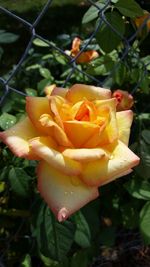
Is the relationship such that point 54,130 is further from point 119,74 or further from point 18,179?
point 119,74

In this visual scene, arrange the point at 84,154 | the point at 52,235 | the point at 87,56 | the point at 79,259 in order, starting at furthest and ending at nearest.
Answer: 1. the point at 87,56
2. the point at 79,259
3. the point at 52,235
4. the point at 84,154

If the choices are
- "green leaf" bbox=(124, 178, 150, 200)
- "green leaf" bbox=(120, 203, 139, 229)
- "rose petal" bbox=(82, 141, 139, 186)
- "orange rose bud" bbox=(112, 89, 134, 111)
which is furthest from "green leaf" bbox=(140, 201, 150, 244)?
"rose petal" bbox=(82, 141, 139, 186)

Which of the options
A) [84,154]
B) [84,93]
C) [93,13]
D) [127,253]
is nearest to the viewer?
[84,154]

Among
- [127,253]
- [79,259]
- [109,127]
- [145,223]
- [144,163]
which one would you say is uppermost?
[109,127]

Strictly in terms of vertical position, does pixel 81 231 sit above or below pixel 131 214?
above

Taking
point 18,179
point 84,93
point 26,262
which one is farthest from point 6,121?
point 26,262

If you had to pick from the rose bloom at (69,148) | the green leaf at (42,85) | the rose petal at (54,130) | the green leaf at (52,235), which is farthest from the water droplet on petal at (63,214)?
the green leaf at (42,85)

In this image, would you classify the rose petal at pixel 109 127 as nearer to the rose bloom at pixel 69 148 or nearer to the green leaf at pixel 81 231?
the rose bloom at pixel 69 148

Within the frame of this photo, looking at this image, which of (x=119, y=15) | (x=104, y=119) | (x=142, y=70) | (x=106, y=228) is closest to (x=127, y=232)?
(x=106, y=228)
